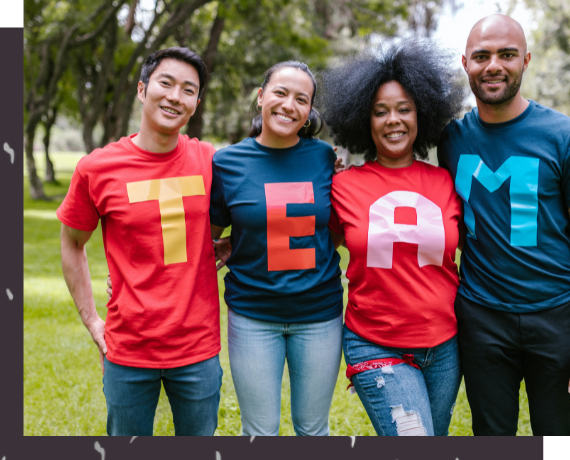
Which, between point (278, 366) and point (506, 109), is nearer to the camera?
point (506, 109)

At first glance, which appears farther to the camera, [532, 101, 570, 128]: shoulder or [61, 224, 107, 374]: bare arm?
[61, 224, 107, 374]: bare arm

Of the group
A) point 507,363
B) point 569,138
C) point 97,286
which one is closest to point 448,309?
point 507,363

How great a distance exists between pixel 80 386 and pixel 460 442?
359 centimetres

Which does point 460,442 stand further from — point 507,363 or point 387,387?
point 507,363

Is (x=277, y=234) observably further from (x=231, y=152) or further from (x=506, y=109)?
(x=506, y=109)

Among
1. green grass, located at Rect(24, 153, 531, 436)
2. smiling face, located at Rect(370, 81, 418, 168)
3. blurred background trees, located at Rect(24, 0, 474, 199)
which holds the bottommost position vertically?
green grass, located at Rect(24, 153, 531, 436)

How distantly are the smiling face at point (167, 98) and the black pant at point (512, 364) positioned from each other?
1570 millimetres

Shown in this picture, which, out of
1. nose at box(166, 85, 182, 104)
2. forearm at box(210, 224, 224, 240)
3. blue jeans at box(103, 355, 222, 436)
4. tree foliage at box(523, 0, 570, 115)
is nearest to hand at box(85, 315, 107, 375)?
blue jeans at box(103, 355, 222, 436)

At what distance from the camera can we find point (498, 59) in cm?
225

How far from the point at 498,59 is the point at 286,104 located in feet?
3.27

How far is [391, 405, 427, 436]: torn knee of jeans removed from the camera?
6.82 ft

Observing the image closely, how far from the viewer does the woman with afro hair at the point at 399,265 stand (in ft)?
7.18

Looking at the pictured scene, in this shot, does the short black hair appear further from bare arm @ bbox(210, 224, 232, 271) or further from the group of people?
bare arm @ bbox(210, 224, 232, 271)

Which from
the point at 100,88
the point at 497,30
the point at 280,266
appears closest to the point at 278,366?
the point at 280,266
